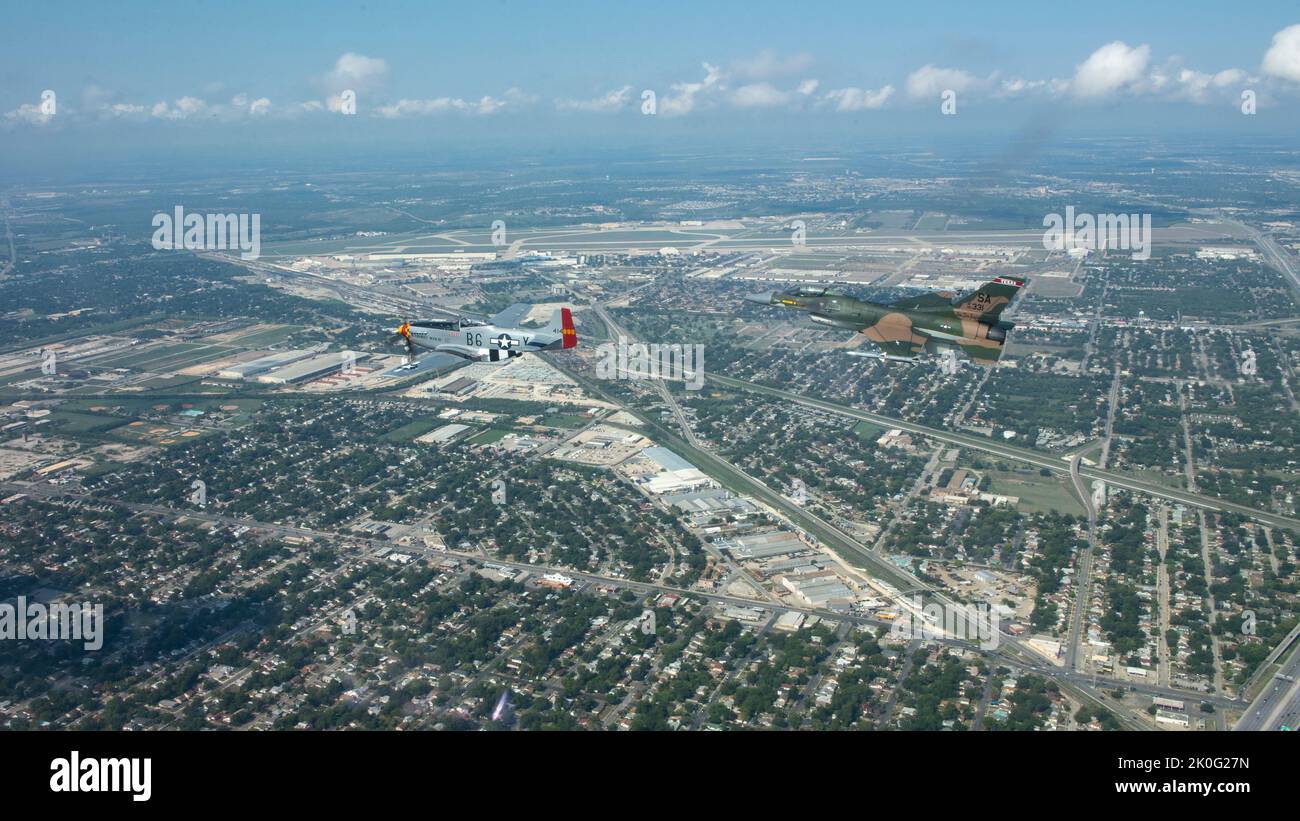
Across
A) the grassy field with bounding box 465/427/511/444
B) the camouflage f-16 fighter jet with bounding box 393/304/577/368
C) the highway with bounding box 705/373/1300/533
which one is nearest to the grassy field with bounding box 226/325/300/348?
the grassy field with bounding box 465/427/511/444

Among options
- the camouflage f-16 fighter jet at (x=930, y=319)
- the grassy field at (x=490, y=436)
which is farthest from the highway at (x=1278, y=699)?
the grassy field at (x=490, y=436)

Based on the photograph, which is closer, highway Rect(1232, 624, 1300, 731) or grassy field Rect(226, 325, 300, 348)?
highway Rect(1232, 624, 1300, 731)

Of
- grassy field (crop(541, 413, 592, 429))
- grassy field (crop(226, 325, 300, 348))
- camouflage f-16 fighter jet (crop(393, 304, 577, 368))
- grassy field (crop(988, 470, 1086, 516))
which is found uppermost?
camouflage f-16 fighter jet (crop(393, 304, 577, 368))

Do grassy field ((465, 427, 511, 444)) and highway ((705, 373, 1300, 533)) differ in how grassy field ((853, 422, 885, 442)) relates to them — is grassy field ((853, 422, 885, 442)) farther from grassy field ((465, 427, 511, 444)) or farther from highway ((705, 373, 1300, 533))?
grassy field ((465, 427, 511, 444))

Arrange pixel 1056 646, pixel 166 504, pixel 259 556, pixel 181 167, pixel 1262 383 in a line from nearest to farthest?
pixel 1056 646 < pixel 259 556 < pixel 166 504 < pixel 1262 383 < pixel 181 167

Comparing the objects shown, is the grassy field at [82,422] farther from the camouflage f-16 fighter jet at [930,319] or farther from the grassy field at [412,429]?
the camouflage f-16 fighter jet at [930,319]

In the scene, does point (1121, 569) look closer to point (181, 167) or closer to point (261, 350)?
point (261, 350)

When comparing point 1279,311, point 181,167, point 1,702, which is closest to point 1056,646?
point 1,702

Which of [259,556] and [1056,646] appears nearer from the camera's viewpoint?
[1056,646]
